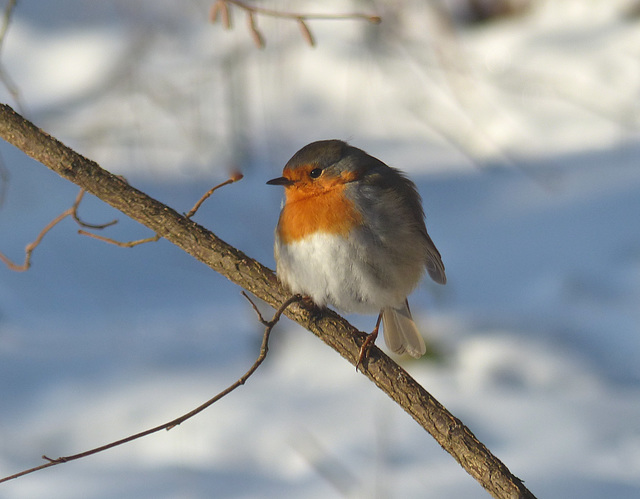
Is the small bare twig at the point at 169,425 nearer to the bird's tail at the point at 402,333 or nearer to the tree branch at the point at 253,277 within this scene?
the tree branch at the point at 253,277

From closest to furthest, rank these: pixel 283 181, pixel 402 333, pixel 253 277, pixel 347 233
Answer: pixel 253 277 < pixel 347 233 < pixel 283 181 < pixel 402 333

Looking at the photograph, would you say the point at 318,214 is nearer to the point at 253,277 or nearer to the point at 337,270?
the point at 337,270

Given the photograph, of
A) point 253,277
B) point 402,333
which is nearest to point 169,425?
point 253,277

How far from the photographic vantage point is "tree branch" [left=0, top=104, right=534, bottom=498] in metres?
2.10

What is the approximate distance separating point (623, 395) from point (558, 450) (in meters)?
0.70

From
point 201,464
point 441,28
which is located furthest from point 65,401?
point 441,28

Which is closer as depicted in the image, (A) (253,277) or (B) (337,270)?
(A) (253,277)

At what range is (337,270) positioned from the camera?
2.48m

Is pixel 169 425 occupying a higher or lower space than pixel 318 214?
lower

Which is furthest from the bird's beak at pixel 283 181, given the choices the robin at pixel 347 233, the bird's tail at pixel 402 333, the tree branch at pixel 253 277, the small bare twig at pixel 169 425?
the bird's tail at pixel 402 333

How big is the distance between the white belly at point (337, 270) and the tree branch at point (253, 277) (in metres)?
0.12

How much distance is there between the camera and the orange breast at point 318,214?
2482 millimetres

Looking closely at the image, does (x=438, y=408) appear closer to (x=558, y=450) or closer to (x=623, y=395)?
(x=558, y=450)

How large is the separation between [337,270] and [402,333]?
0.74 metres
